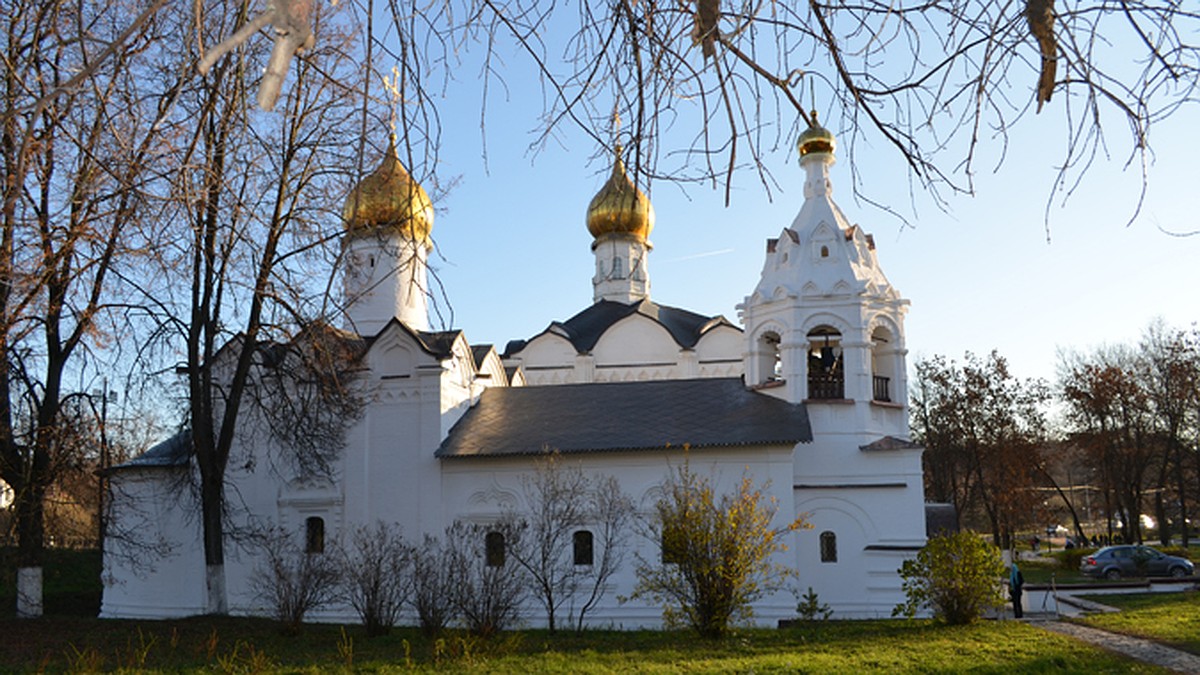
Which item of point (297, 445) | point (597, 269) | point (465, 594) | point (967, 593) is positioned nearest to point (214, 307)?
point (297, 445)

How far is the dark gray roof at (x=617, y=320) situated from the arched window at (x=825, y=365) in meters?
5.72

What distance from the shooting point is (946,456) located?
31.3m

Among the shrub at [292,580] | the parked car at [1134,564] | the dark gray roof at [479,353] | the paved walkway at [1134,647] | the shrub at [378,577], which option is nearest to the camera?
the paved walkway at [1134,647]

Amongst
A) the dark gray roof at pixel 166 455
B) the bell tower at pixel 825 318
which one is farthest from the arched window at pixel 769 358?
the dark gray roof at pixel 166 455

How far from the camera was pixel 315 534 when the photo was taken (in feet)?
54.9

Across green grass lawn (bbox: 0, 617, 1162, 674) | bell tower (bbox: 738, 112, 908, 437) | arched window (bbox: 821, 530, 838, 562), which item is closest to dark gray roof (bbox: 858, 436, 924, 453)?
bell tower (bbox: 738, 112, 908, 437)

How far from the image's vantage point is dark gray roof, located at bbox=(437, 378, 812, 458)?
1556 cm

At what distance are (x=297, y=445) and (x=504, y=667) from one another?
6047mm

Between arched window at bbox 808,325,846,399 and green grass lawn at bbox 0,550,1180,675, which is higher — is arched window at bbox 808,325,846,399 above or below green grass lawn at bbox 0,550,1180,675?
above

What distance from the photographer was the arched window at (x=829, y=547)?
50.8ft

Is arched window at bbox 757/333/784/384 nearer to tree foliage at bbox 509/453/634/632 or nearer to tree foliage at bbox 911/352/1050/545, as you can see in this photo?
tree foliage at bbox 509/453/634/632

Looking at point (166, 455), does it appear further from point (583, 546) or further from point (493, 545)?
point (583, 546)

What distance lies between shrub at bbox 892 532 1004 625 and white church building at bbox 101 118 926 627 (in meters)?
2.26

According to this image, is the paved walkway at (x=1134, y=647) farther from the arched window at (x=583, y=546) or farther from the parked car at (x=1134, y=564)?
the parked car at (x=1134, y=564)
